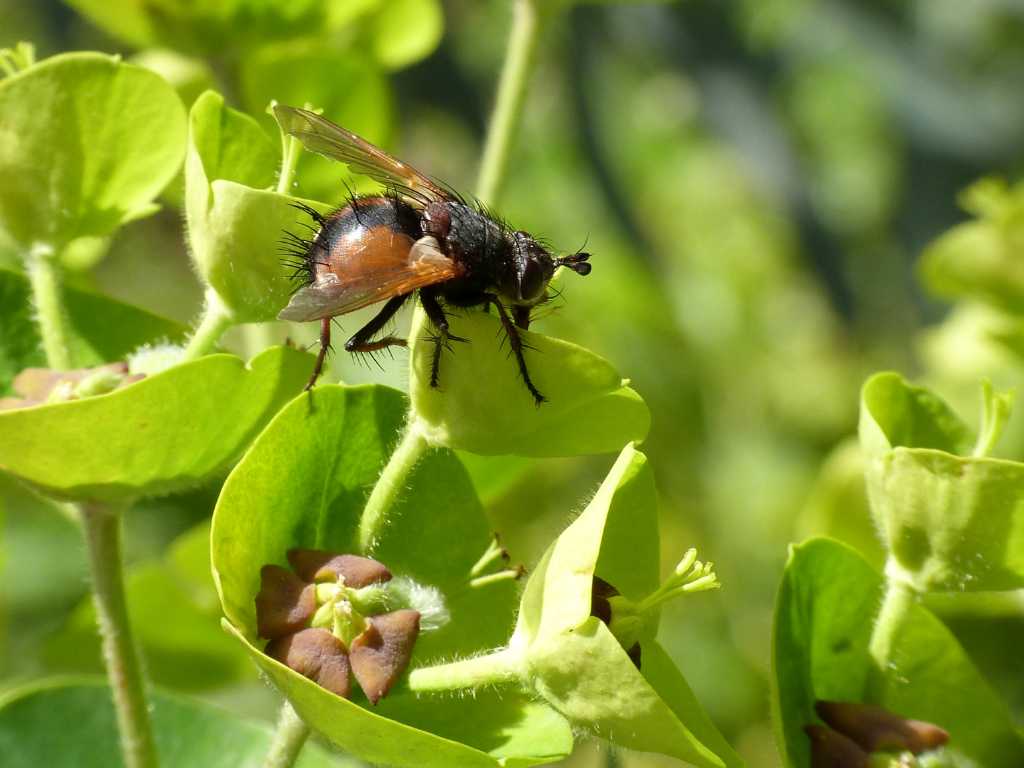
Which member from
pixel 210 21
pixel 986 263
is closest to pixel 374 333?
pixel 210 21

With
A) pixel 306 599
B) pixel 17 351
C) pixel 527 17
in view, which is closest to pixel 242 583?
pixel 306 599

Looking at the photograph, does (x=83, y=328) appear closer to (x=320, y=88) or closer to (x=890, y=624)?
(x=320, y=88)

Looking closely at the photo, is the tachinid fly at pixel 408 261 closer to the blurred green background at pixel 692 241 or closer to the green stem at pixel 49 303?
the green stem at pixel 49 303

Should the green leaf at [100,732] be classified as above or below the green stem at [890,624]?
below

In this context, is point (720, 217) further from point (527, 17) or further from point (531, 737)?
point (531, 737)

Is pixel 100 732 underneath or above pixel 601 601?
underneath

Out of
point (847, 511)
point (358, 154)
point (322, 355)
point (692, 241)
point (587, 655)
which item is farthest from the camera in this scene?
point (692, 241)

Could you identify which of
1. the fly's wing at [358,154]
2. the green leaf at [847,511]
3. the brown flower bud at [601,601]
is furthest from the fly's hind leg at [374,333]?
the green leaf at [847,511]
